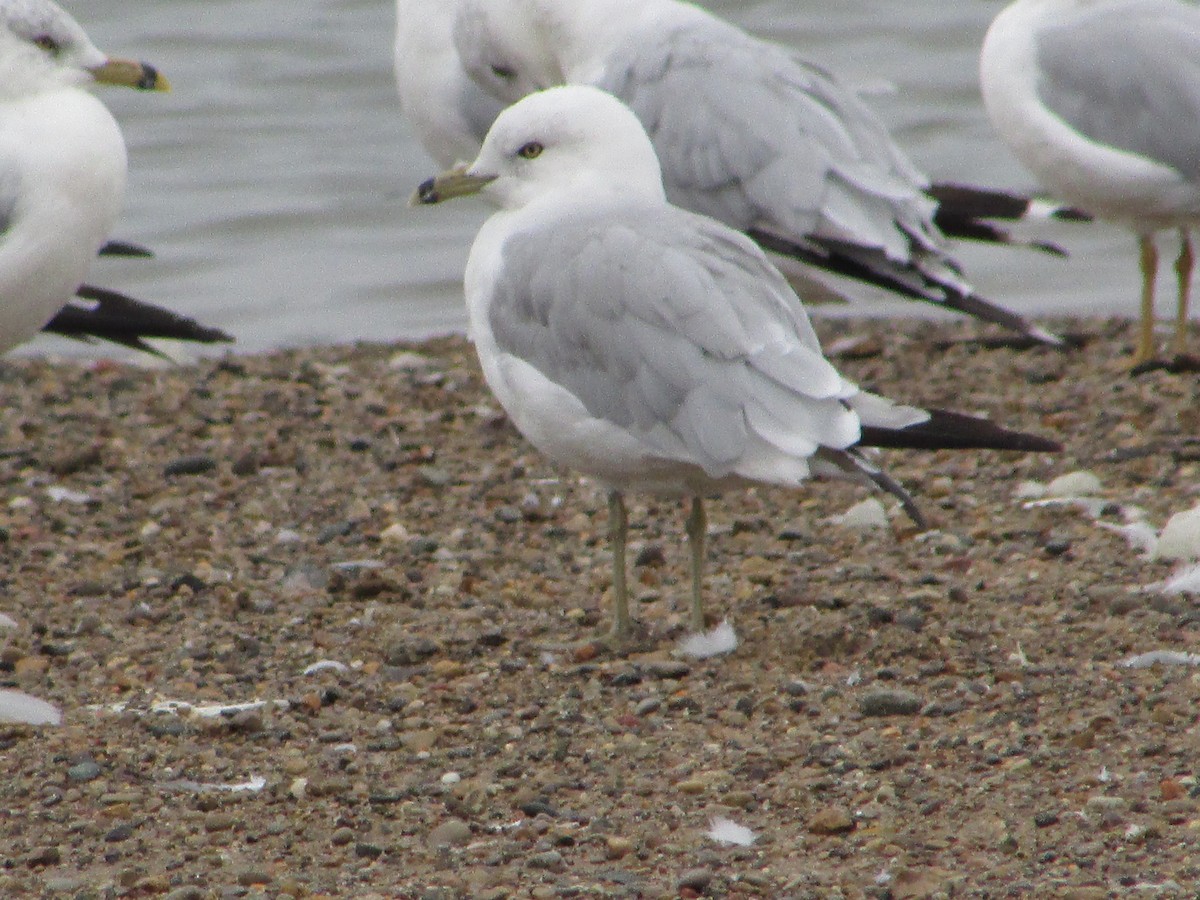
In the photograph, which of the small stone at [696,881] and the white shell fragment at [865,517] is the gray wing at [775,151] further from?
the small stone at [696,881]

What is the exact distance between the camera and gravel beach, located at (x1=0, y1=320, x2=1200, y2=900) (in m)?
3.15

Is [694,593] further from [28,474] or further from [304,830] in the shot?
[28,474]

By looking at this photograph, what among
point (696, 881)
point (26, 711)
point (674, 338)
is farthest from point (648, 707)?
point (26, 711)

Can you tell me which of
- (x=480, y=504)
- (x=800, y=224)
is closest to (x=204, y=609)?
(x=480, y=504)

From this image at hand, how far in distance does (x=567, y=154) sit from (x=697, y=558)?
934 mm

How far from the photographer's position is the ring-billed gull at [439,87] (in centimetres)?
686

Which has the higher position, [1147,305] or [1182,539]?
[1182,539]

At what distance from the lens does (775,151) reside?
18.9ft

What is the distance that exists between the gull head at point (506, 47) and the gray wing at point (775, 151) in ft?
2.26

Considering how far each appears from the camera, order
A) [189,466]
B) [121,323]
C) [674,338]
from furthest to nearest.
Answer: [121,323]
[189,466]
[674,338]

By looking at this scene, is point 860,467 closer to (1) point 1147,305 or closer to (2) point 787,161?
(2) point 787,161

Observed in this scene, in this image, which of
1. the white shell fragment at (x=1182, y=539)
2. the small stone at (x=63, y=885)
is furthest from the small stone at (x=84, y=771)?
the white shell fragment at (x=1182, y=539)

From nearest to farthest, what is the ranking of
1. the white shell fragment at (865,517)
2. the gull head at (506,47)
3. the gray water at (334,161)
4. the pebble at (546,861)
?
the pebble at (546,861) < the white shell fragment at (865,517) < the gull head at (506,47) < the gray water at (334,161)

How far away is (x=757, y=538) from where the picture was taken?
16.3ft
